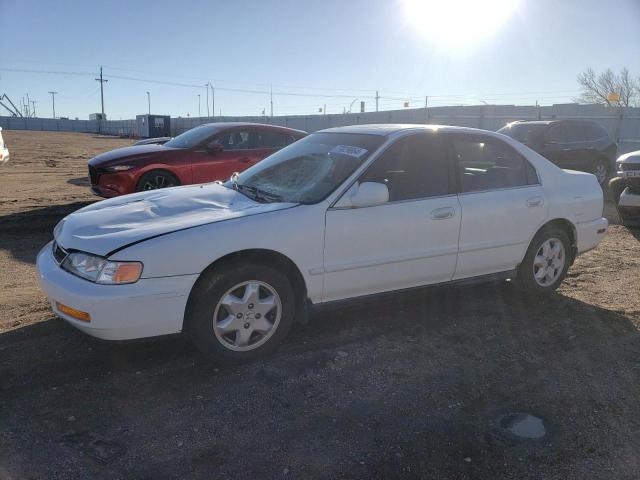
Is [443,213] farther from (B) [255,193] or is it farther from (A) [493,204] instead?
(B) [255,193]

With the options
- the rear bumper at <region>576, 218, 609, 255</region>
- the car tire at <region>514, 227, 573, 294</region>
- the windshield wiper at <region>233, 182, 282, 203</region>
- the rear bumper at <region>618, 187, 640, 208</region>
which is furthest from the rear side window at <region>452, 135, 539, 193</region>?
the rear bumper at <region>618, 187, 640, 208</region>

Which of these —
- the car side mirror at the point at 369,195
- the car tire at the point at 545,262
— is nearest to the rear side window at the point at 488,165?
the car tire at the point at 545,262

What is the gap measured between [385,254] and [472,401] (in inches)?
47.7

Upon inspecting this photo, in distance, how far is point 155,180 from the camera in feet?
28.0

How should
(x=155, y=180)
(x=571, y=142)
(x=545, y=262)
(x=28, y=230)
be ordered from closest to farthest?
(x=545, y=262) → (x=28, y=230) → (x=155, y=180) → (x=571, y=142)

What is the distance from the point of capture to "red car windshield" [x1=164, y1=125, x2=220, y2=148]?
9039 millimetres

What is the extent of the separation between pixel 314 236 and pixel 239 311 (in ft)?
2.32

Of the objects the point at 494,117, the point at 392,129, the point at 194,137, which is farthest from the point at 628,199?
the point at 494,117

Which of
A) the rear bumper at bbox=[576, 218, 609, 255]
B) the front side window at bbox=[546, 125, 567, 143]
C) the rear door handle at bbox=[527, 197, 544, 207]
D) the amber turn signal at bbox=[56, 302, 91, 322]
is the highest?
the front side window at bbox=[546, 125, 567, 143]

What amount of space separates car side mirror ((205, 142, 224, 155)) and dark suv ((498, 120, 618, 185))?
660 cm

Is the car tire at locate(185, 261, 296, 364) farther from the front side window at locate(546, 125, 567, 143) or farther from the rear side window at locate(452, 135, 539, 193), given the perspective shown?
the front side window at locate(546, 125, 567, 143)

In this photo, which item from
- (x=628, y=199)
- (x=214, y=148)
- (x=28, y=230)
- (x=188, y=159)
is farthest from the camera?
(x=214, y=148)

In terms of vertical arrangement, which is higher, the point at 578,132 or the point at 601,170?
the point at 578,132

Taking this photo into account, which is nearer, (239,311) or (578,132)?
(239,311)
